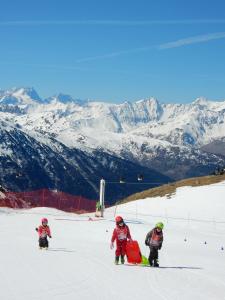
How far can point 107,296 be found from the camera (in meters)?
15.0

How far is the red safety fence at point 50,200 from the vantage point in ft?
201

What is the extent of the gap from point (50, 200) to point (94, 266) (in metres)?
48.0

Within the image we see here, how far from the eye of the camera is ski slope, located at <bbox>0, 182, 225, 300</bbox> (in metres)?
15.6

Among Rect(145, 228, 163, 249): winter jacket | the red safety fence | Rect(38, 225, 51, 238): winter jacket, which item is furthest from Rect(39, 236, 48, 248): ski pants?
the red safety fence

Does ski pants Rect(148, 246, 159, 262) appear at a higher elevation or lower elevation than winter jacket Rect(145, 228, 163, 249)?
lower

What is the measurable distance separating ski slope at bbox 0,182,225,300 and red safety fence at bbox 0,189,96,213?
12171 millimetres

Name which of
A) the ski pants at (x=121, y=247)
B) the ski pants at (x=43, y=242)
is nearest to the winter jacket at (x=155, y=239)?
the ski pants at (x=121, y=247)

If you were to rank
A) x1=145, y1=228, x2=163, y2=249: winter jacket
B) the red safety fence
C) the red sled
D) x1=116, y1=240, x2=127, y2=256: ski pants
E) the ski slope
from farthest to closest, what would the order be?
the red safety fence
the red sled
x1=145, y1=228, x2=163, y2=249: winter jacket
x1=116, y1=240, x2=127, y2=256: ski pants
the ski slope

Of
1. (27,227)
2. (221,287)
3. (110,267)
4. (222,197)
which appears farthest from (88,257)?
(222,197)

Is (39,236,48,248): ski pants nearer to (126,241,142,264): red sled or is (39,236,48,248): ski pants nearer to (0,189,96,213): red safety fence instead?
(126,241,142,264): red sled

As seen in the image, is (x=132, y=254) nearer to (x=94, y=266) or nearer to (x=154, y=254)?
(x=154, y=254)

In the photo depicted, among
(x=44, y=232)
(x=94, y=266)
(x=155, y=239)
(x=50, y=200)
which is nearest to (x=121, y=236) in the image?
(x=155, y=239)

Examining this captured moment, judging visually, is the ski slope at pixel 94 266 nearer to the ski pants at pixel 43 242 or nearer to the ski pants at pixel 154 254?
the ski pants at pixel 43 242

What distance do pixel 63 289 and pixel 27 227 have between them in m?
22.8
